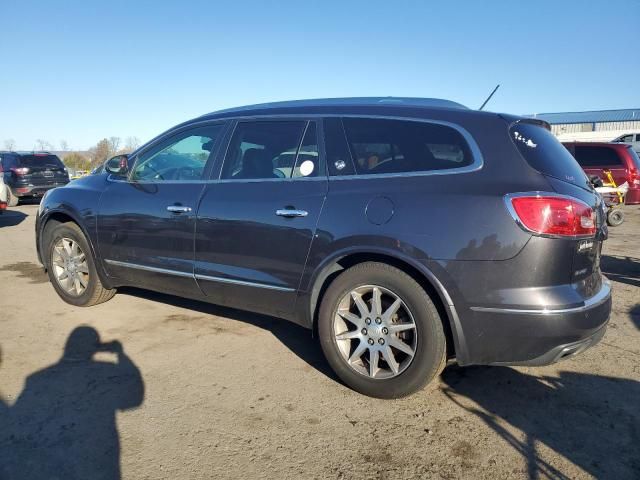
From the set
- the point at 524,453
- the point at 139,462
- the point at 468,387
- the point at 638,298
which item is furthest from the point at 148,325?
the point at 638,298

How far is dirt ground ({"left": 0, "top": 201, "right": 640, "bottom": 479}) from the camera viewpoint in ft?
7.67

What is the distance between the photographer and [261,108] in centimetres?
377

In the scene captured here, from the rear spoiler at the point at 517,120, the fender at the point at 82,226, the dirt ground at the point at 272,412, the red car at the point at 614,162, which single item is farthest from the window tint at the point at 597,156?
the fender at the point at 82,226

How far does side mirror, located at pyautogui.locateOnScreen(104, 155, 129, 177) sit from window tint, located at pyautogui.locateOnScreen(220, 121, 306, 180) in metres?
1.20

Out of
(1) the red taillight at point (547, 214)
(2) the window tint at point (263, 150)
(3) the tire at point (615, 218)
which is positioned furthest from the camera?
(3) the tire at point (615, 218)

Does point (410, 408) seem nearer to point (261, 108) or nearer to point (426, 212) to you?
point (426, 212)

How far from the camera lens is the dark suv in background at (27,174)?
14.9 meters

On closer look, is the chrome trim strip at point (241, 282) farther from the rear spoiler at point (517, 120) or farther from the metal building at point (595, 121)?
the metal building at point (595, 121)

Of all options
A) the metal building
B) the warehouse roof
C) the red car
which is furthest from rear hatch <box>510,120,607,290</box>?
the warehouse roof

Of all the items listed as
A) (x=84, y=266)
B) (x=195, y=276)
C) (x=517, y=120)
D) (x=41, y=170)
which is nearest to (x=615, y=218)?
(x=517, y=120)

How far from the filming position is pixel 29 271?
20.5 ft

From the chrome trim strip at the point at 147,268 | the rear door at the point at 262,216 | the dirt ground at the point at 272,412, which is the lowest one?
the dirt ground at the point at 272,412

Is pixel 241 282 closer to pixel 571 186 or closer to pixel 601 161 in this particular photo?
pixel 571 186

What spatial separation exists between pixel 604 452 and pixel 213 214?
279cm
